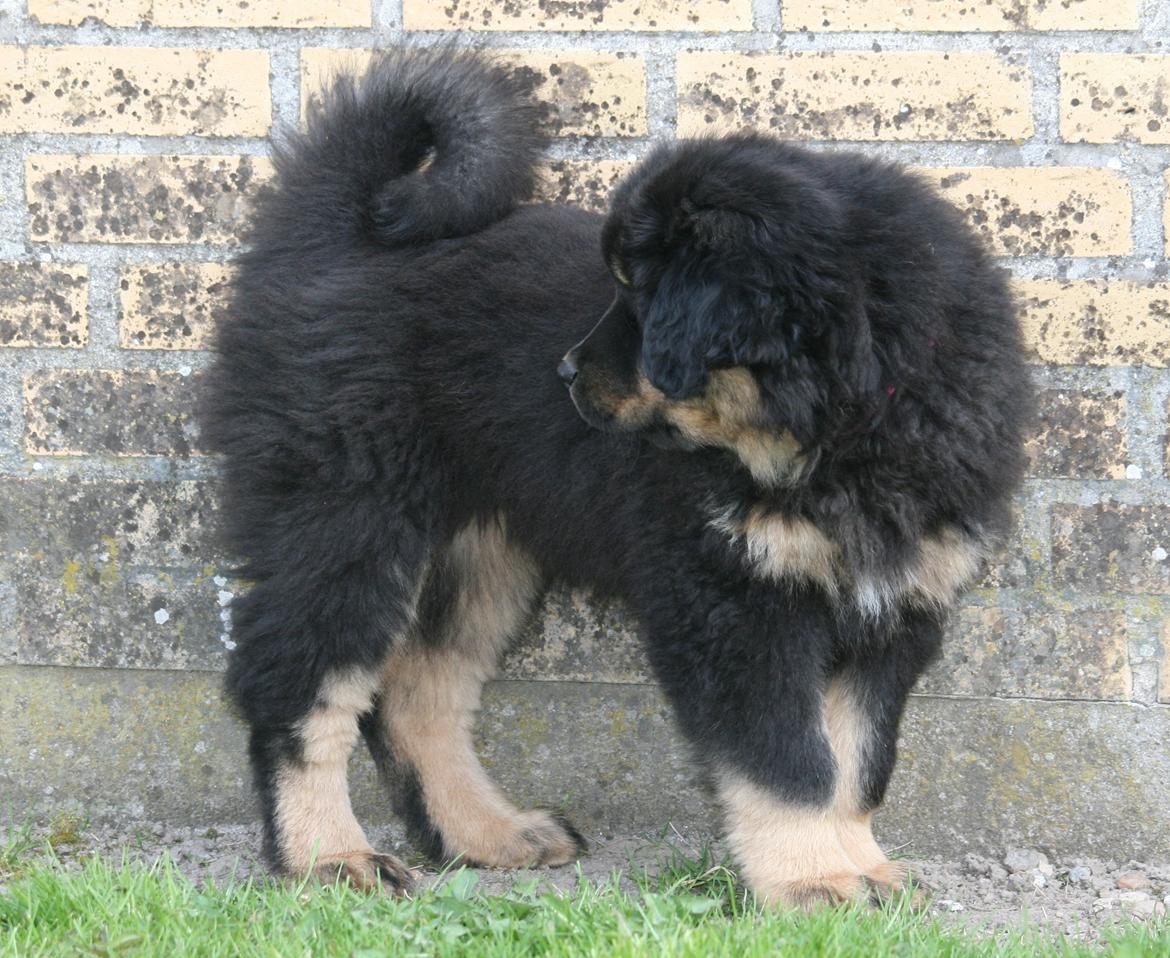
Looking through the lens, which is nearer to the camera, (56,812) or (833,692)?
(833,692)

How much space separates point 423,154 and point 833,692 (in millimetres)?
1451

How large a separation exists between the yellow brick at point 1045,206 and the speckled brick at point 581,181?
0.69 meters

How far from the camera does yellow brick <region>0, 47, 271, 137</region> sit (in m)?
3.01

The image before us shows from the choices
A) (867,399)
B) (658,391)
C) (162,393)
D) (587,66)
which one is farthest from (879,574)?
(162,393)

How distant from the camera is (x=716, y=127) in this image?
2.97 meters

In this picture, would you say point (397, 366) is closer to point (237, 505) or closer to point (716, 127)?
point (237, 505)

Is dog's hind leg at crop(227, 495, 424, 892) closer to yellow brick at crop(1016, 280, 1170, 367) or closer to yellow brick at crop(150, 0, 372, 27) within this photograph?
yellow brick at crop(150, 0, 372, 27)

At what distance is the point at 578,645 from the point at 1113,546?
125cm

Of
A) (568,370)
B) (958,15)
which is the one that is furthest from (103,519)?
(958,15)

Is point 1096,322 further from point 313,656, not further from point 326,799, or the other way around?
point 326,799

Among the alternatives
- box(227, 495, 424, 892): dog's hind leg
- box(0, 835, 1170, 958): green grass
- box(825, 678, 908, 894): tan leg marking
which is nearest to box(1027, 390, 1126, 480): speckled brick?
box(825, 678, 908, 894): tan leg marking

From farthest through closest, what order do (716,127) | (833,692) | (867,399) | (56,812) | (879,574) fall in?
(56,812) < (716,127) < (833,692) < (879,574) < (867,399)

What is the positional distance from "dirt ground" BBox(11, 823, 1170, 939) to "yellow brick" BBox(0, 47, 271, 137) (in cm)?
163

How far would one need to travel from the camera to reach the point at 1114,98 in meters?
2.89
